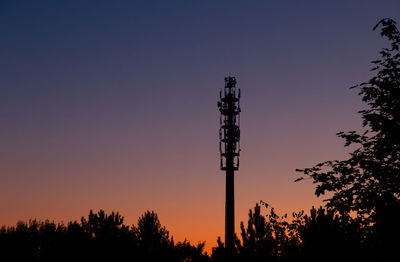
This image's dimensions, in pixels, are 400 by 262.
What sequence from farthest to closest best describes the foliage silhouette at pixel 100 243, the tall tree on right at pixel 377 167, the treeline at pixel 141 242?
the foliage silhouette at pixel 100 243, the treeline at pixel 141 242, the tall tree on right at pixel 377 167

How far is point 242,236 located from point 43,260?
29013mm

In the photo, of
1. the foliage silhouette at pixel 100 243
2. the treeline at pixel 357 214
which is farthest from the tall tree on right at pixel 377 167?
the foliage silhouette at pixel 100 243

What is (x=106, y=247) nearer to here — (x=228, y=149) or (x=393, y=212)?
(x=228, y=149)

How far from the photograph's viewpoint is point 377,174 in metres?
16.7

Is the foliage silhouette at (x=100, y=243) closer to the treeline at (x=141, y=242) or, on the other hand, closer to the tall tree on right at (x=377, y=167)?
the treeline at (x=141, y=242)

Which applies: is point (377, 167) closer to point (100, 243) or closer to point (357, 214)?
point (357, 214)

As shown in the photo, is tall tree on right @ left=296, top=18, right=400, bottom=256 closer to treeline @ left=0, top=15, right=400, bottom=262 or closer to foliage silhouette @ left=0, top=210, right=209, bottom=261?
treeline @ left=0, top=15, right=400, bottom=262

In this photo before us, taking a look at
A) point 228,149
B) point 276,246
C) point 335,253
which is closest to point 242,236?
point 276,246

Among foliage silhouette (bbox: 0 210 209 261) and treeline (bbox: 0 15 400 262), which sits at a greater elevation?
foliage silhouette (bbox: 0 210 209 261)

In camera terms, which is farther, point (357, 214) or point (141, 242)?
point (141, 242)

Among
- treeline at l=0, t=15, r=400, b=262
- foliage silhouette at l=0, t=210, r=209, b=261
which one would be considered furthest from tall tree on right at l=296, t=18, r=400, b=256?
foliage silhouette at l=0, t=210, r=209, b=261

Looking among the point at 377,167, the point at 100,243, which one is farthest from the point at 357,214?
the point at 100,243

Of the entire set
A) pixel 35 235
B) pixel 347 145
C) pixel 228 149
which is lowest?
pixel 347 145

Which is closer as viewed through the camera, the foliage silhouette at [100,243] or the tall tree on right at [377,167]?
the tall tree on right at [377,167]
